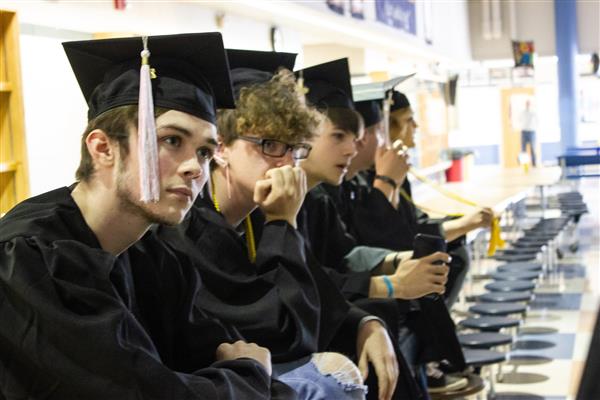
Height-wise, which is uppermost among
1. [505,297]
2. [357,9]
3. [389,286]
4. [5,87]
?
[357,9]

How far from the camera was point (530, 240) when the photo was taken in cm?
1070

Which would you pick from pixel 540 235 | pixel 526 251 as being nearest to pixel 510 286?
pixel 526 251

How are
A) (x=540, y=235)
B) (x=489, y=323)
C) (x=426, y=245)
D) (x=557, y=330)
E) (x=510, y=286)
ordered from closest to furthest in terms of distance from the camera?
(x=426, y=245), (x=489, y=323), (x=510, y=286), (x=557, y=330), (x=540, y=235)

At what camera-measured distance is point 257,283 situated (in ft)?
8.82

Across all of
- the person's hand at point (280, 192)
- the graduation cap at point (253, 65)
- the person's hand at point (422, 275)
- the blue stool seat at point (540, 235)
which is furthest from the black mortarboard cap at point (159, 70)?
the blue stool seat at point (540, 235)

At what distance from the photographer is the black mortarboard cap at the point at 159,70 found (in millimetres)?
2209

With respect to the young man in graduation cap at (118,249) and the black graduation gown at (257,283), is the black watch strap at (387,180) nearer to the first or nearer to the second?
the black graduation gown at (257,283)

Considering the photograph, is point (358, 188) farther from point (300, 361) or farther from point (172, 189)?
point (172, 189)

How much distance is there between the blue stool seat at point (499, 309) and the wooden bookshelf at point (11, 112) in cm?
305

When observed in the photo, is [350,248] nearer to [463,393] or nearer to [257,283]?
[463,393]

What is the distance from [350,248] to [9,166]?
1.56 meters

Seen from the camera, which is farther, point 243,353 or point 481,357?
point 481,357

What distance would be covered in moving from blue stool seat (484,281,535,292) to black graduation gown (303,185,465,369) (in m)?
2.95

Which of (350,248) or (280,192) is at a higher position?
(280,192)
